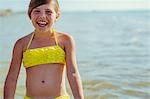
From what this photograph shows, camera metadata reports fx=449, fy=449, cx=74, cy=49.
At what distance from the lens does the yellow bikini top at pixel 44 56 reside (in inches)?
128

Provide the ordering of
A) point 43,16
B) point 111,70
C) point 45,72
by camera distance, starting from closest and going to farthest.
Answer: point 43,16, point 45,72, point 111,70

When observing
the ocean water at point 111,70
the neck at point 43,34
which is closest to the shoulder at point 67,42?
the neck at point 43,34

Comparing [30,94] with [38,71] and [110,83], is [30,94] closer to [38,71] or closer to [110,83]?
[38,71]

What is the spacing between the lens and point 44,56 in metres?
3.27

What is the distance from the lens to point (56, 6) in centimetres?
329

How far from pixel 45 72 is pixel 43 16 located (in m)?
0.42

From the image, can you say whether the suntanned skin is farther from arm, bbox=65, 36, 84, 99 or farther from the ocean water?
the ocean water

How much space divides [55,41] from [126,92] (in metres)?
3.05

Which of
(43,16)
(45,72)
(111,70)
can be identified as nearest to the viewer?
(43,16)

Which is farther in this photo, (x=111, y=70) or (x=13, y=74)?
(x=111, y=70)

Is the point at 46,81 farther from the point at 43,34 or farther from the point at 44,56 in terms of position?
the point at 43,34

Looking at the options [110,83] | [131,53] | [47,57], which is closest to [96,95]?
[110,83]

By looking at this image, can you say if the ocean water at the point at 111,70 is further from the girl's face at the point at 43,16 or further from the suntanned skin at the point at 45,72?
the girl's face at the point at 43,16

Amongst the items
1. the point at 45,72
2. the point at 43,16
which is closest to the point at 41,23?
the point at 43,16
